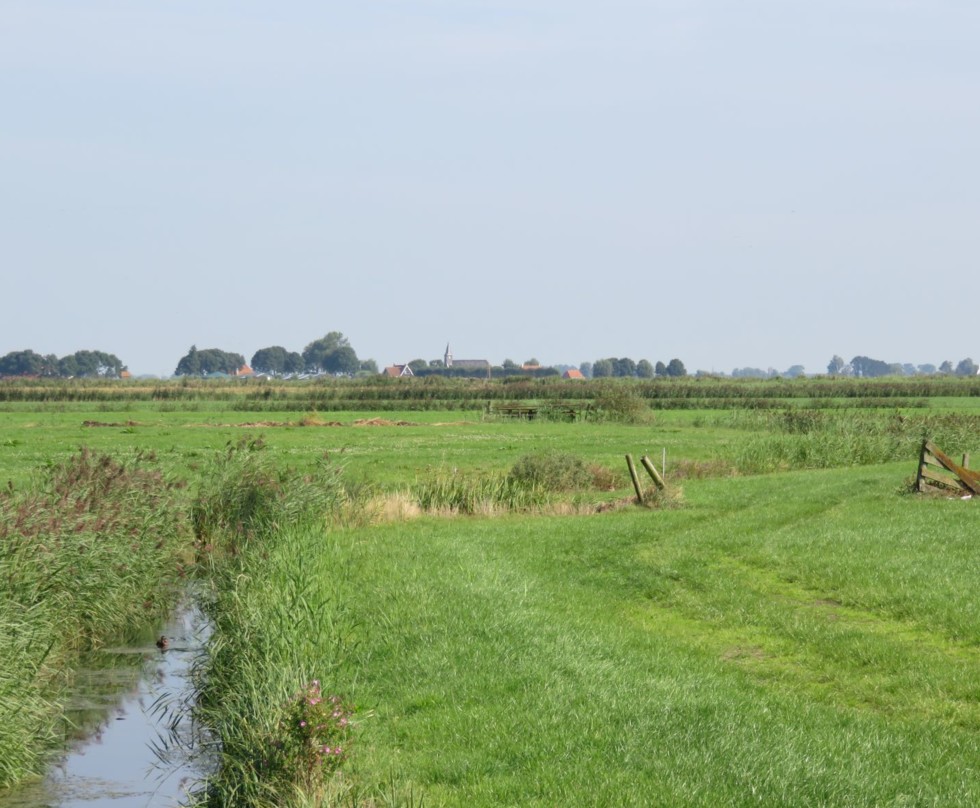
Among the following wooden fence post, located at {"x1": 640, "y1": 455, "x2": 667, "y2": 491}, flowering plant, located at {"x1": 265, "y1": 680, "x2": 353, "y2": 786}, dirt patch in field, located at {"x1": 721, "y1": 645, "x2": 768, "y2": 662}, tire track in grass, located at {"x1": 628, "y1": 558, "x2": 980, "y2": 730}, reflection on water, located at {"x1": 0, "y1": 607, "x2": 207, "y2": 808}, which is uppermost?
wooden fence post, located at {"x1": 640, "y1": 455, "x2": 667, "y2": 491}

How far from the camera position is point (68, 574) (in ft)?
57.4

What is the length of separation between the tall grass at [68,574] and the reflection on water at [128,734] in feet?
1.09

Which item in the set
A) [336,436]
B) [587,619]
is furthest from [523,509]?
[336,436]

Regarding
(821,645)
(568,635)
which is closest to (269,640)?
(568,635)

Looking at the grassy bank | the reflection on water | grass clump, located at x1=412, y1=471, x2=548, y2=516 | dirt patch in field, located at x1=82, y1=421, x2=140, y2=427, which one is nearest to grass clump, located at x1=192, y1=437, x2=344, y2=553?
the grassy bank

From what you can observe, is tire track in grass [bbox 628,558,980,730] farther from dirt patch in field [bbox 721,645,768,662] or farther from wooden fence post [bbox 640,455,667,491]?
wooden fence post [bbox 640,455,667,491]

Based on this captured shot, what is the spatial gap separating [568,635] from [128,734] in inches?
224

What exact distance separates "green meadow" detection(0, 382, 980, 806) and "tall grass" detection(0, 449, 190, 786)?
0.12m

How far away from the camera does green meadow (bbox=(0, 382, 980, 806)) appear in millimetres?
10219

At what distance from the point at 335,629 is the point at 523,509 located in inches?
688

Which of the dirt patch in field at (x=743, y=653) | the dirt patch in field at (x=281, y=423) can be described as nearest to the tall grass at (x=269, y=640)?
the dirt patch in field at (x=743, y=653)

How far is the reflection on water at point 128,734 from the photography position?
12.7 m

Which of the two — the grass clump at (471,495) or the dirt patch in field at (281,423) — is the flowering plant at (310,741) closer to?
the grass clump at (471,495)

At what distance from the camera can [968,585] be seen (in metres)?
18.2
